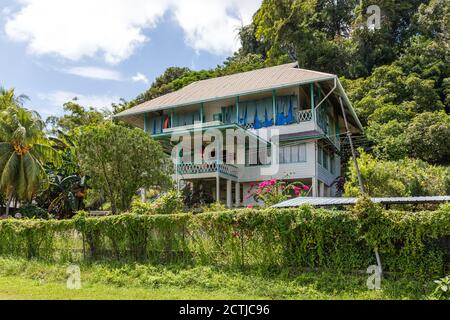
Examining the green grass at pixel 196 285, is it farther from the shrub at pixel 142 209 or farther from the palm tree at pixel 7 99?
the palm tree at pixel 7 99

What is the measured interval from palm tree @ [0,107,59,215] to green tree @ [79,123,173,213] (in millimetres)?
8639

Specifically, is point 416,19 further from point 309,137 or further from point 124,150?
point 124,150

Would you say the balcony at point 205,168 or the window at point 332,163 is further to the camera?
the window at point 332,163

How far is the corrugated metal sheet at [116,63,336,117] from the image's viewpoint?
22359mm

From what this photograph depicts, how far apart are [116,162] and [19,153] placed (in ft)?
35.0

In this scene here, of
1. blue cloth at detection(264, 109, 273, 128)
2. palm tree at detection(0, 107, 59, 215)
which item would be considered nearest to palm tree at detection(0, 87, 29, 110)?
palm tree at detection(0, 107, 59, 215)

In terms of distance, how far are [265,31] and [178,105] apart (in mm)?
16500

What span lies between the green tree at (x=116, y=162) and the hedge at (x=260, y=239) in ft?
10.2

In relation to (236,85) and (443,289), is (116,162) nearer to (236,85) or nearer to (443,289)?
(443,289)

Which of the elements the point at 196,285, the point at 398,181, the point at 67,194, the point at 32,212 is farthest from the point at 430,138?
the point at 32,212

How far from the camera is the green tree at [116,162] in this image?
1524 centimetres

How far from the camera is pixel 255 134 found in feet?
74.2

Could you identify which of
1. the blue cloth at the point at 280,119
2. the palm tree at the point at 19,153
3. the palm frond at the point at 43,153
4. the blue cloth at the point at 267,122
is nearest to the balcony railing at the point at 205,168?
the blue cloth at the point at 267,122
